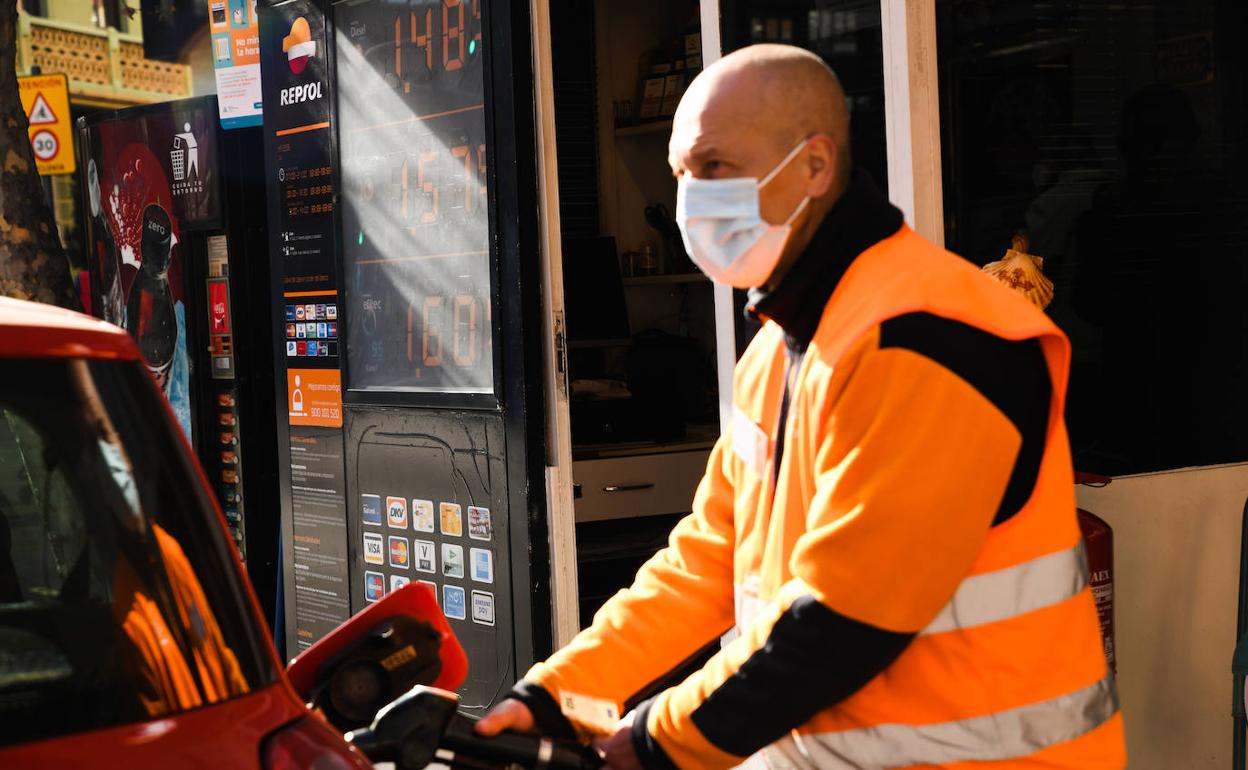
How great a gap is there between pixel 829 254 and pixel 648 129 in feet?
18.9

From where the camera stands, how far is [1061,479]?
→ 215 cm

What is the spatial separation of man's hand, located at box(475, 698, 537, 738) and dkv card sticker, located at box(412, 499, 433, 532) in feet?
11.6

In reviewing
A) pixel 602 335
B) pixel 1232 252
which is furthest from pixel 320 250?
pixel 1232 252

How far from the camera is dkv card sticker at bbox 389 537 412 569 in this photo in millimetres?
6031


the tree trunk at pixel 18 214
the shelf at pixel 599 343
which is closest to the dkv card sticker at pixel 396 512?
the shelf at pixel 599 343

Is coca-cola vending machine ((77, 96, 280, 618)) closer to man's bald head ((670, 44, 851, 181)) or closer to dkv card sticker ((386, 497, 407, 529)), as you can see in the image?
dkv card sticker ((386, 497, 407, 529))

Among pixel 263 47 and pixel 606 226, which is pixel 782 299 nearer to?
pixel 263 47

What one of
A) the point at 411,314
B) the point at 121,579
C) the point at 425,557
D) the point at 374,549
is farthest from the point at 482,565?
the point at 121,579

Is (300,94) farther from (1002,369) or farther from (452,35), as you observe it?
(1002,369)

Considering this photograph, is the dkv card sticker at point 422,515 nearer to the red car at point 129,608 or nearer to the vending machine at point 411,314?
the vending machine at point 411,314

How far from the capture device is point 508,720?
232 centimetres

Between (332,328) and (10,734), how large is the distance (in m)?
4.54

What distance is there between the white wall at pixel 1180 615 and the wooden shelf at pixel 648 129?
3675 mm

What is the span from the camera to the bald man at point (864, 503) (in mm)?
2027
